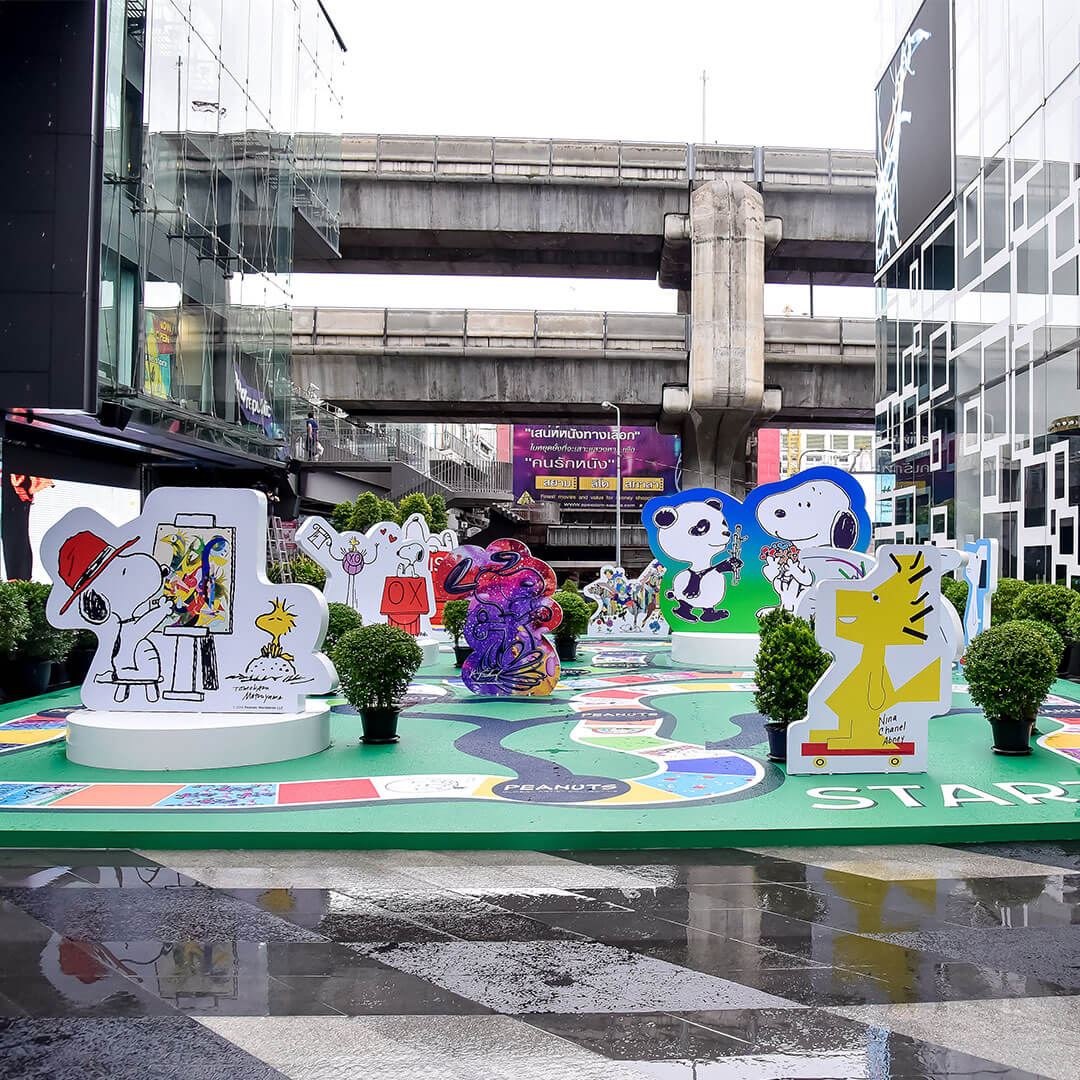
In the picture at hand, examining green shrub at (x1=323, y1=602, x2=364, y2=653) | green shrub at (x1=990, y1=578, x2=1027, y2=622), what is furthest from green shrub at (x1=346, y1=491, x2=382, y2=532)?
green shrub at (x1=990, y1=578, x2=1027, y2=622)

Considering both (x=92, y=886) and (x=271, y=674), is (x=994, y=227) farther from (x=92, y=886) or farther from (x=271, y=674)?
(x=92, y=886)

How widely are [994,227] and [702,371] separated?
9240 mm

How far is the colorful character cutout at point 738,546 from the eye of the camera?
60.1ft

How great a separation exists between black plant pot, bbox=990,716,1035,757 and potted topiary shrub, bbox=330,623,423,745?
5.64 metres

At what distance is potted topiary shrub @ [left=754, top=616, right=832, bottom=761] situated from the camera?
9.74 m

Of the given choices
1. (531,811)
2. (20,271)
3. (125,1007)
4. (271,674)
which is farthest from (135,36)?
(125,1007)

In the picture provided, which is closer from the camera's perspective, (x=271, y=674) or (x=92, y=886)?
(x=92, y=886)

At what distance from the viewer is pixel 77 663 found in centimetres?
1595

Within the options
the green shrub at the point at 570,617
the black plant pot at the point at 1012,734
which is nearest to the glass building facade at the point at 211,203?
the green shrub at the point at 570,617

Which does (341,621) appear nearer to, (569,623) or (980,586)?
(569,623)

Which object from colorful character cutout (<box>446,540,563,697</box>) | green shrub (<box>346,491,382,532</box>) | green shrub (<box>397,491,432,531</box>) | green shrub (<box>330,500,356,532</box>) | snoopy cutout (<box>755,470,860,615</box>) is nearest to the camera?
colorful character cutout (<box>446,540,563,697</box>)

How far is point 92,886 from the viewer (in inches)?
252

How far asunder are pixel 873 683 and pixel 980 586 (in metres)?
7.70

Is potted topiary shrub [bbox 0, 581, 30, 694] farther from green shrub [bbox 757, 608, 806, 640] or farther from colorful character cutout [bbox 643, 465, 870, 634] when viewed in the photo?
colorful character cutout [bbox 643, 465, 870, 634]
